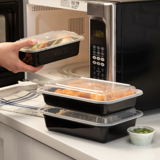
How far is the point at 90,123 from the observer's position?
1079 millimetres

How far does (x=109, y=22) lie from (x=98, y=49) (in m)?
0.09

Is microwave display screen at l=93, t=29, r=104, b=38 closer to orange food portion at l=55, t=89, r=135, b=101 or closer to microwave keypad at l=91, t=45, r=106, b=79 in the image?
microwave keypad at l=91, t=45, r=106, b=79

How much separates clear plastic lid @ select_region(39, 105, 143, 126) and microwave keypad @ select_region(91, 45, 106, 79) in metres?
0.16

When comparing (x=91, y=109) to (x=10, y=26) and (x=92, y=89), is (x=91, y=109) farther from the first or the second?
(x=10, y=26)

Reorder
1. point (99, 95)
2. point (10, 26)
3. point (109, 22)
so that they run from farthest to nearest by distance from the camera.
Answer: point (10, 26) < point (109, 22) < point (99, 95)

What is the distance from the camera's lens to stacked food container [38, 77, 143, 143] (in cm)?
108

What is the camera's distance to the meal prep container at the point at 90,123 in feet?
3.55

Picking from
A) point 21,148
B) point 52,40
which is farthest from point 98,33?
point 21,148

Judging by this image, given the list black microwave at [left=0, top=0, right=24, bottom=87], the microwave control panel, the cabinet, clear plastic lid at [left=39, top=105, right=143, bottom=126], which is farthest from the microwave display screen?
black microwave at [left=0, top=0, right=24, bottom=87]

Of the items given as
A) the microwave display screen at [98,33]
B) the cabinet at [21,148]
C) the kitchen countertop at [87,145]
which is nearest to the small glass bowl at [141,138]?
the kitchen countertop at [87,145]

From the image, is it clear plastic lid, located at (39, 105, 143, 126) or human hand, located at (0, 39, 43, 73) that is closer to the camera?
clear plastic lid, located at (39, 105, 143, 126)

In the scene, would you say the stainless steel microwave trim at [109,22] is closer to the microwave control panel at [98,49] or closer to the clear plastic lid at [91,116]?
the microwave control panel at [98,49]

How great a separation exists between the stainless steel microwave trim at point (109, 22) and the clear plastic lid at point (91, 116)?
14 cm

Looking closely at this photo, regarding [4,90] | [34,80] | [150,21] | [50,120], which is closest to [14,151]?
[50,120]
